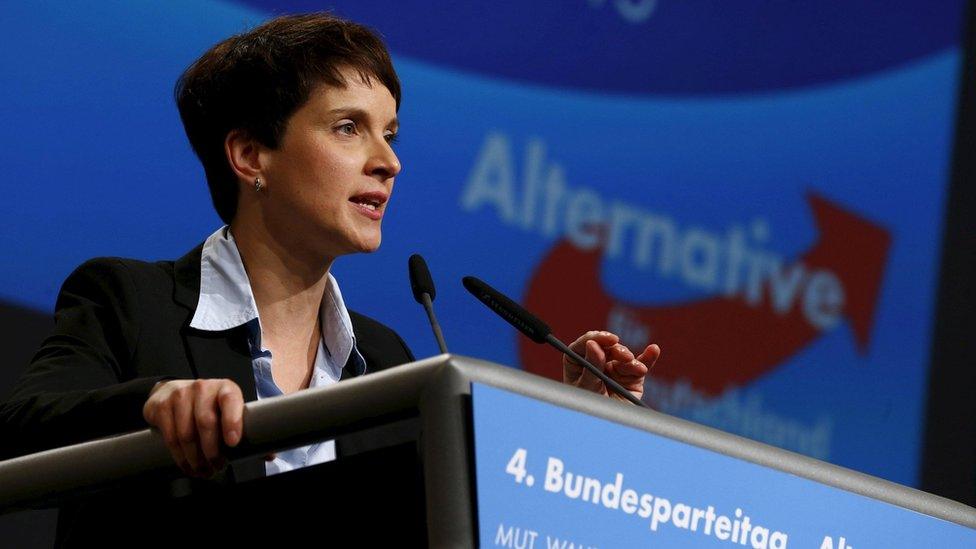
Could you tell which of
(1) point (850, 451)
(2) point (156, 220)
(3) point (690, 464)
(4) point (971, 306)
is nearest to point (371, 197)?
(2) point (156, 220)

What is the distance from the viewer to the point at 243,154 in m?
1.85

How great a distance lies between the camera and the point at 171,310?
1596mm

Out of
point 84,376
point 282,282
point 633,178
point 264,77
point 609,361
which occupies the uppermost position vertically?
point 633,178

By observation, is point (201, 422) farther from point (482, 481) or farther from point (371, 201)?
point (371, 201)

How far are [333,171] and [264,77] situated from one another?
18 centimetres

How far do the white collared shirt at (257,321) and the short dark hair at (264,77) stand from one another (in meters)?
0.14

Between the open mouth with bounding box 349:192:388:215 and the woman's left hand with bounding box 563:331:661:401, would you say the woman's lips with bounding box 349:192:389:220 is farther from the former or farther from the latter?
the woman's left hand with bounding box 563:331:661:401

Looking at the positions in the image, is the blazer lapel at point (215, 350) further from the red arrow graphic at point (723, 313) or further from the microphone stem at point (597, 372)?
the red arrow graphic at point (723, 313)

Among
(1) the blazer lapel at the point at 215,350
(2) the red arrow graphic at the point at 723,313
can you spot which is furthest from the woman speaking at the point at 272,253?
(2) the red arrow graphic at the point at 723,313

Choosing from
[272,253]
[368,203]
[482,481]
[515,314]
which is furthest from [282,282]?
[482,481]

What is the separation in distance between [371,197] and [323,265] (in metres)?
0.12

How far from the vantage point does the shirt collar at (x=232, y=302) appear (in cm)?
162

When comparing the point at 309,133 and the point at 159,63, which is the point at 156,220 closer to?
the point at 159,63

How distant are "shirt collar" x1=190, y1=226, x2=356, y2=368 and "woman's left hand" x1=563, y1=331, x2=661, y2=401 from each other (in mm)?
317
